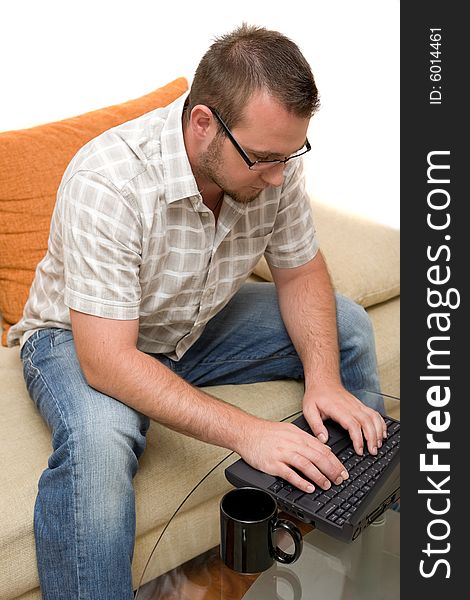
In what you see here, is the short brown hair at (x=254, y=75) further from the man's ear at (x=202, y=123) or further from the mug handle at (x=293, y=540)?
the mug handle at (x=293, y=540)

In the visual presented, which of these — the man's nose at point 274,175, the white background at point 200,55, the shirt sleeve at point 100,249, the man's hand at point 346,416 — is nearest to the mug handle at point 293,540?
the man's hand at point 346,416

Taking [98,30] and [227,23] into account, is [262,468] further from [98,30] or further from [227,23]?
[227,23]

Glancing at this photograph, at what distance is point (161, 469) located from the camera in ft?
5.53

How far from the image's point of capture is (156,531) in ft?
5.55

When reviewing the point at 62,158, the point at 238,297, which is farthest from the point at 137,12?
the point at 238,297

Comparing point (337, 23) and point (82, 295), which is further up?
point (337, 23)

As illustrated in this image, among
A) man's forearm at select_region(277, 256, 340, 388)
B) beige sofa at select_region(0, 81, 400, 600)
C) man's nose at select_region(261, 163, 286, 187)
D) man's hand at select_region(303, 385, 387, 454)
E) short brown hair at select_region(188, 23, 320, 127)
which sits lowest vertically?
beige sofa at select_region(0, 81, 400, 600)

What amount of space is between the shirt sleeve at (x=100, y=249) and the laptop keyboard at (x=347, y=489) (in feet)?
1.35

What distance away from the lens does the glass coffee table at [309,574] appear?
1299mm

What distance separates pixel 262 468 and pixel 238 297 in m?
0.58

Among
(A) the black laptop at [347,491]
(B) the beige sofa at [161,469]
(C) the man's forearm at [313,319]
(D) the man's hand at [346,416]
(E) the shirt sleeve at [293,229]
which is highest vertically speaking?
(E) the shirt sleeve at [293,229]

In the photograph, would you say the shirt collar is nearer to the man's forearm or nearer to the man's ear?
the man's ear

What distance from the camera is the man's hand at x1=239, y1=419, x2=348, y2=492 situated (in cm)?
147

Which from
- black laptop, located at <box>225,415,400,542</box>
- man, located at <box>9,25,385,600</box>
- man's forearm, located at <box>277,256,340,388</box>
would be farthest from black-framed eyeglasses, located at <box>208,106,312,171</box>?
black laptop, located at <box>225,415,400,542</box>
